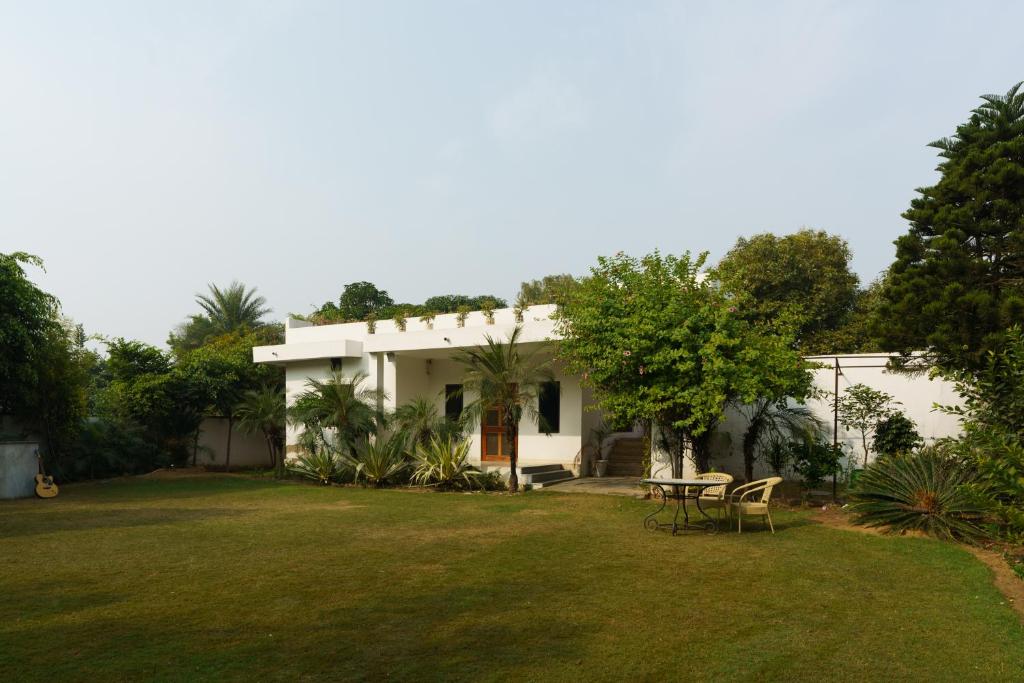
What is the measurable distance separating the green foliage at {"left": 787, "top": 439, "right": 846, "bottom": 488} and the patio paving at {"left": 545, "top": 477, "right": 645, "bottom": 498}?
2814 millimetres

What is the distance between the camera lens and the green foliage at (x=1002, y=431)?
462 centimetres

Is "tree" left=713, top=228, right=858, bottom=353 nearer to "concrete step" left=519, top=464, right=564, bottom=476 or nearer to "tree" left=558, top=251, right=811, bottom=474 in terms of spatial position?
"concrete step" left=519, top=464, right=564, bottom=476

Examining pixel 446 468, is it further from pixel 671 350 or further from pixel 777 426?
pixel 777 426

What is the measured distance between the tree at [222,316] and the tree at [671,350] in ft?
85.0

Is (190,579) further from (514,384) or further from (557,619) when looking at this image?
(514,384)

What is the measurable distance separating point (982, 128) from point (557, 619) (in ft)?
32.1

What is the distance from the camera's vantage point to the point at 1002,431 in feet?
19.2

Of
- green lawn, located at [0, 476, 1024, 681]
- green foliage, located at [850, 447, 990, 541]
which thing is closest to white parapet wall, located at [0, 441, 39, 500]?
green lawn, located at [0, 476, 1024, 681]

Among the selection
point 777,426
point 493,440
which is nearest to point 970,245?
point 777,426

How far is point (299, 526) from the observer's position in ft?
32.9

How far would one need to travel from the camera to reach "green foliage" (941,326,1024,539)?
4621mm

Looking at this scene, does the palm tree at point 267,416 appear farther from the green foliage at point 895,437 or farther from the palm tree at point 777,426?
the green foliage at point 895,437

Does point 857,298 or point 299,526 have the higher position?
point 857,298

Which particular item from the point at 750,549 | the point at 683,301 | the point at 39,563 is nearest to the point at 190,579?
the point at 39,563
